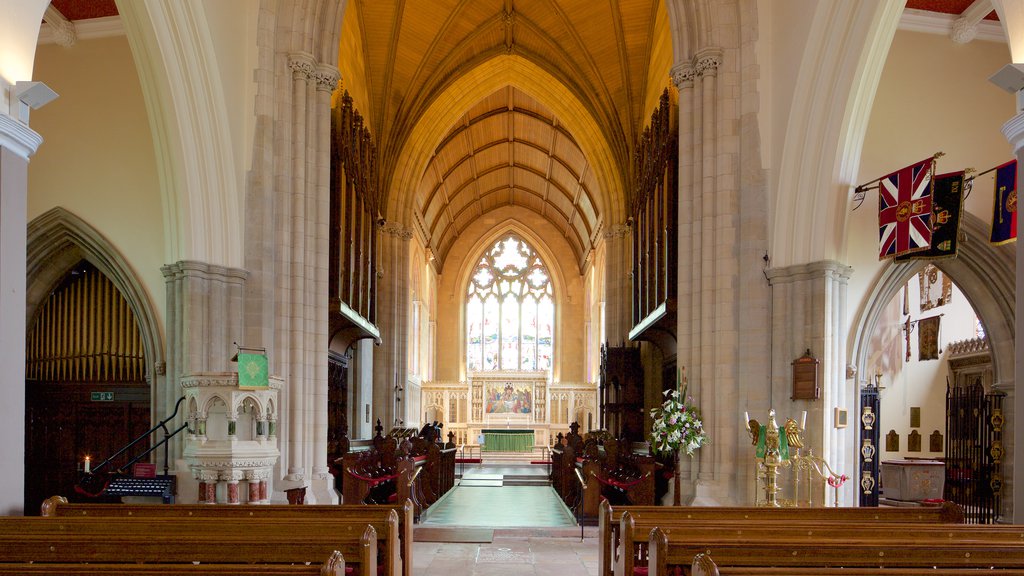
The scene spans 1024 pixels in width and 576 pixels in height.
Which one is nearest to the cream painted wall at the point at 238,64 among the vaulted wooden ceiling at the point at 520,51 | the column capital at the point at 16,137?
the column capital at the point at 16,137

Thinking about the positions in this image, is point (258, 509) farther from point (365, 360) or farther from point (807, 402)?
point (365, 360)

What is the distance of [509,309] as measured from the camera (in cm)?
3444

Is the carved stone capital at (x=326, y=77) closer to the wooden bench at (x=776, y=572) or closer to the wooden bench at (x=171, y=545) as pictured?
the wooden bench at (x=171, y=545)

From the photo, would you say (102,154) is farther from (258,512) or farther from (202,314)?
(258,512)

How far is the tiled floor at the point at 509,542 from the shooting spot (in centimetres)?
822

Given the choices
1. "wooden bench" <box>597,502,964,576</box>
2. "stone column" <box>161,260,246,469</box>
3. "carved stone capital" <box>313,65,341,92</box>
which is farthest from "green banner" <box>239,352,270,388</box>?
"carved stone capital" <box>313,65,341,92</box>

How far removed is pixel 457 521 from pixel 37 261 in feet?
22.2

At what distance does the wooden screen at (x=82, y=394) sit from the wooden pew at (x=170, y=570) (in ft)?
31.6

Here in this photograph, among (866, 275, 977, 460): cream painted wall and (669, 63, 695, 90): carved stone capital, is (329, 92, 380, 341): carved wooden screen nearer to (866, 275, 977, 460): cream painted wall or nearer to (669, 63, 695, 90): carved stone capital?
(669, 63, 695, 90): carved stone capital

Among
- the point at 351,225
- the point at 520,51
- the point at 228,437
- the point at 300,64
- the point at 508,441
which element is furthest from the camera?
the point at 508,441

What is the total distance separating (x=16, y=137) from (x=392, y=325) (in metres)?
14.9

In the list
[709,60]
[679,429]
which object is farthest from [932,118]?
[679,429]

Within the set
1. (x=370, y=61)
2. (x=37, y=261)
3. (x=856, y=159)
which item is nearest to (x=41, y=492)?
(x=37, y=261)

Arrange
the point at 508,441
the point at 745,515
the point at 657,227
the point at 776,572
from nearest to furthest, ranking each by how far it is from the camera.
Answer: the point at 776,572, the point at 745,515, the point at 657,227, the point at 508,441
